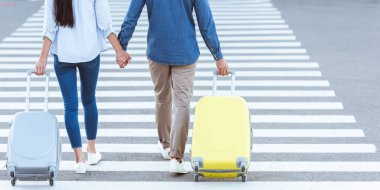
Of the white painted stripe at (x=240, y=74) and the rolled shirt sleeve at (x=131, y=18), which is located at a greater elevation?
the rolled shirt sleeve at (x=131, y=18)

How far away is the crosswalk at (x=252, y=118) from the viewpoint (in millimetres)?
7977

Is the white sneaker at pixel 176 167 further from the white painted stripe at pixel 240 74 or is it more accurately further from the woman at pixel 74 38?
the white painted stripe at pixel 240 74

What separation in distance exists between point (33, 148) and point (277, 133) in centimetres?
282

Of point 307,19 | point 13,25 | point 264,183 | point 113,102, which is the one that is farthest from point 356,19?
point 264,183

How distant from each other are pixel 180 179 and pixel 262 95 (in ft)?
11.5

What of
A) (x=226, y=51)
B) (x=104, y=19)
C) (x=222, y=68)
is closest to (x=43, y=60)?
(x=104, y=19)

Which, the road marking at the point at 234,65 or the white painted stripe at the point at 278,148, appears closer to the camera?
the white painted stripe at the point at 278,148

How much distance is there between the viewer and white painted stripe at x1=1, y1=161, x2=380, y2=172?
824 cm

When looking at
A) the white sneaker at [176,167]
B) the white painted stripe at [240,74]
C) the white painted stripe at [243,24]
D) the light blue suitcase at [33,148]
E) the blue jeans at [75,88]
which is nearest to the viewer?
the light blue suitcase at [33,148]

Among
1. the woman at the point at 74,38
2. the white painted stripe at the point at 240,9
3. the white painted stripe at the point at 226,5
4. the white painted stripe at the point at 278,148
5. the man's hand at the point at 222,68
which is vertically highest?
the woman at the point at 74,38

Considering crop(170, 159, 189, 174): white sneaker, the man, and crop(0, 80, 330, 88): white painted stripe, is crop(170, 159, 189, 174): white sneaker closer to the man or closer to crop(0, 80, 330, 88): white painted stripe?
the man

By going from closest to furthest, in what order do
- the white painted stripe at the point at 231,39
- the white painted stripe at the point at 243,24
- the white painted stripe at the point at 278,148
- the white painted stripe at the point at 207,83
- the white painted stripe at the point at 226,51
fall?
1. the white painted stripe at the point at 278,148
2. the white painted stripe at the point at 207,83
3. the white painted stripe at the point at 226,51
4. the white painted stripe at the point at 231,39
5. the white painted stripe at the point at 243,24

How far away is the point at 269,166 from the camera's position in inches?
329

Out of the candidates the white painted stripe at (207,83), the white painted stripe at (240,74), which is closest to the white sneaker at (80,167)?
the white painted stripe at (207,83)
